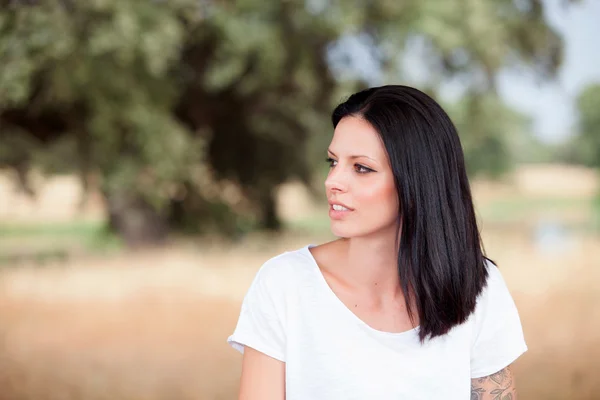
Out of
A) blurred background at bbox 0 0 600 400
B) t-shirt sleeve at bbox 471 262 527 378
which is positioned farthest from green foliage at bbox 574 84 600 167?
t-shirt sleeve at bbox 471 262 527 378

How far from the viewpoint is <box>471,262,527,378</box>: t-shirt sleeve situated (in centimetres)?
173

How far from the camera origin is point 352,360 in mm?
1626

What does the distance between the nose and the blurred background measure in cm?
333

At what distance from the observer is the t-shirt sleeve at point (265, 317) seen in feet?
5.29

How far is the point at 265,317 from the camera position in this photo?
1625 millimetres

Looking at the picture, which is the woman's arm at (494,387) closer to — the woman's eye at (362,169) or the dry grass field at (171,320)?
the woman's eye at (362,169)

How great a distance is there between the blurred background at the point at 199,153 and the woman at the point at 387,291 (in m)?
3.22

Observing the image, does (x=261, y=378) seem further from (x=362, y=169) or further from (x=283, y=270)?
(x=362, y=169)

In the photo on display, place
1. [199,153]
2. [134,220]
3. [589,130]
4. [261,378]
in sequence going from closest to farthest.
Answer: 1. [261,378]
2. [199,153]
3. [134,220]
4. [589,130]

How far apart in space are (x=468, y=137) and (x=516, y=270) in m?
1.98

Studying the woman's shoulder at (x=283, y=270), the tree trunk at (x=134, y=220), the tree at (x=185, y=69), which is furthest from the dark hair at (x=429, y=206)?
the tree trunk at (x=134, y=220)

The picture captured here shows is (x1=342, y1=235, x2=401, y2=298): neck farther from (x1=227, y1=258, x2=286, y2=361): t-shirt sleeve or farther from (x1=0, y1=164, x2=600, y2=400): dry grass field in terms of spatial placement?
(x1=0, y1=164, x2=600, y2=400): dry grass field

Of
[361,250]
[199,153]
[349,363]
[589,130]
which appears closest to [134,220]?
[199,153]

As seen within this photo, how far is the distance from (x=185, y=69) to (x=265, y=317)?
8.83 metres
